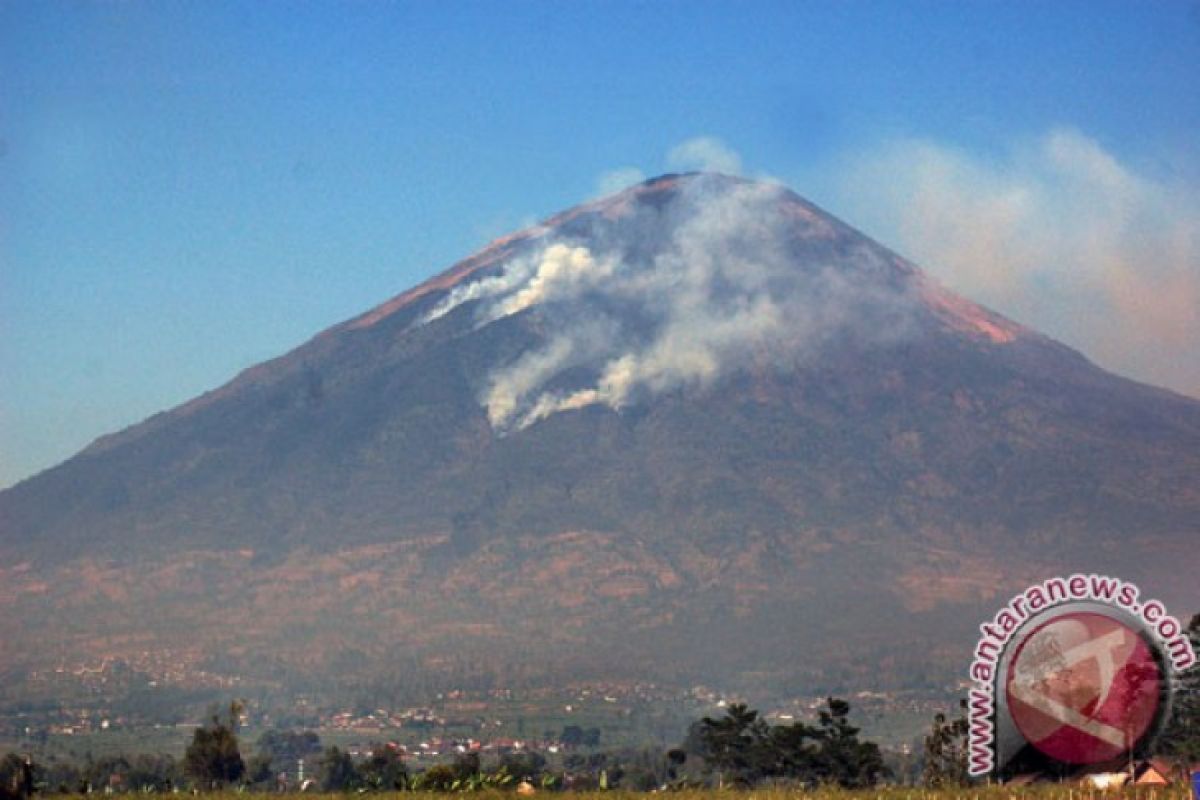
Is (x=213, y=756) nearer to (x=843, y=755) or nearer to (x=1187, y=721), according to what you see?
(x=843, y=755)

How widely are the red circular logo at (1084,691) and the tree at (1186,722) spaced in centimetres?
2681

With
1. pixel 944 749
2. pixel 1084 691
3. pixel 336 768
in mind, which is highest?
pixel 1084 691

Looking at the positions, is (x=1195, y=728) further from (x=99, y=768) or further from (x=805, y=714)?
(x=805, y=714)

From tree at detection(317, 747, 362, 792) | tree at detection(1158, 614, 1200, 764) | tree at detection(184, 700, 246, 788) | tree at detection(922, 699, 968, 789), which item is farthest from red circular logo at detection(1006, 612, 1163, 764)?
tree at detection(317, 747, 362, 792)

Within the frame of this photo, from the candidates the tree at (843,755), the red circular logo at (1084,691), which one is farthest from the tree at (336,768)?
the red circular logo at (1084,691)

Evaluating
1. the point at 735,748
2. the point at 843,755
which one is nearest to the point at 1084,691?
the point at 843,755

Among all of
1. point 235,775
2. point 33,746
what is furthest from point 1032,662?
point 33,746

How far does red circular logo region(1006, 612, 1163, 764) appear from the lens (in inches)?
1634

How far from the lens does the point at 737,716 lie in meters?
78.9

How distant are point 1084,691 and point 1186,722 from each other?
31.9m

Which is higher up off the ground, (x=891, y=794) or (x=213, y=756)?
(x=891, y=794)

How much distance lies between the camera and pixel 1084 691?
1796 inches

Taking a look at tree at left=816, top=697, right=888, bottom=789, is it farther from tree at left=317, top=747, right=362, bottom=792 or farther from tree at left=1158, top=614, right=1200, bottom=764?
tree at left=317, top=747, right=362, bottom=792

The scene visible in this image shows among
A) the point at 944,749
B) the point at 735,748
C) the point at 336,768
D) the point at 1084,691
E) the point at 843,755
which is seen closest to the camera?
the point at 1084,691
